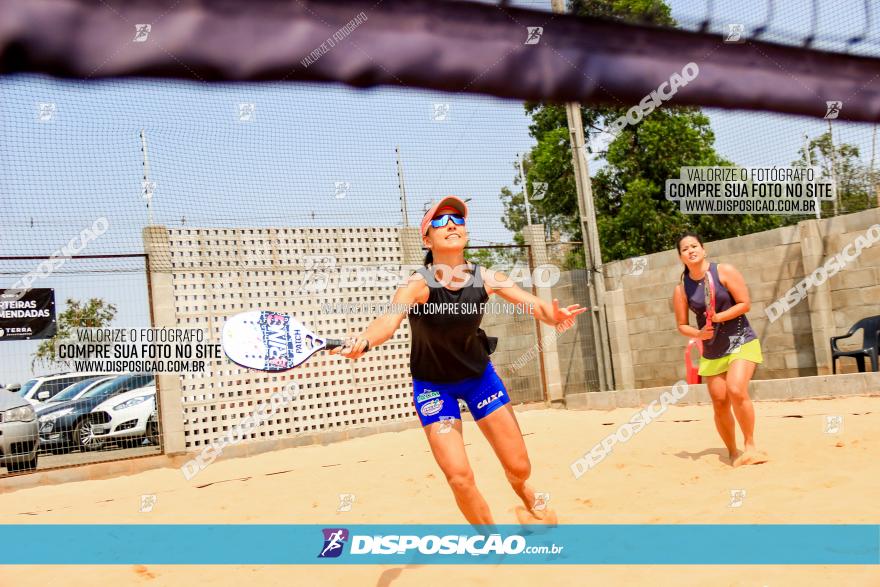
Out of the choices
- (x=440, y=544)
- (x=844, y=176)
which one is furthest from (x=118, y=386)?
(x=844, y=176)

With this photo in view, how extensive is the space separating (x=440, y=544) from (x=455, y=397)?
3.10ft

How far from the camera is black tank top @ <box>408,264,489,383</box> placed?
4.64 meters

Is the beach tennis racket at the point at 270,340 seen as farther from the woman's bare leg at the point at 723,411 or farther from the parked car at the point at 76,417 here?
the parked car at the point at 76,417

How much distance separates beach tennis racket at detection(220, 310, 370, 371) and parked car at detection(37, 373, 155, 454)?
6152mm

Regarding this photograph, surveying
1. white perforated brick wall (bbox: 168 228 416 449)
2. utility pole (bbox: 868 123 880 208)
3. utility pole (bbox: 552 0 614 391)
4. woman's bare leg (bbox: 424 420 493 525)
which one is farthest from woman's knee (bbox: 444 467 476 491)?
utility pole (bbox: 552 0 614 391)

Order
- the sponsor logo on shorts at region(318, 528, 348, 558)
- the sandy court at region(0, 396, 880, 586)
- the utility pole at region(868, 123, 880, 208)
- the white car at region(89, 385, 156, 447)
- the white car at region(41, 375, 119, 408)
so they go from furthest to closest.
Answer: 1. the white car at region(41, 375, 119, 408)
2. the white car at region(89, 385, 156, 447)
3. the utility pole at region(868, 123, 880, 208)
4. the sponsor logo on shorts at region(318, 528, 348, 558)
5. the sandy court at region(0, 396, 880, 586)

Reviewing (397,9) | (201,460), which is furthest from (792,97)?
(201,460)

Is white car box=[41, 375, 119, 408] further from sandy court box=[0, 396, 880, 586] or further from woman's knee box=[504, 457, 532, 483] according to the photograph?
woman's knee box=[504, 457, 532, 483]

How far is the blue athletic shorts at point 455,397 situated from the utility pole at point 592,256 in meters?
8.66

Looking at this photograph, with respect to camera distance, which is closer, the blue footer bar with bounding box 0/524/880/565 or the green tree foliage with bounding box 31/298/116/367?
the blue footer bar with bounding box 0/524/880/565

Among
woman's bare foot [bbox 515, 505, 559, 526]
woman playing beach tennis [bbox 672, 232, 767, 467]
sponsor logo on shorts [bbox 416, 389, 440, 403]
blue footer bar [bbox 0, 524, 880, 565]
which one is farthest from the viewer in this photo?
woman playing beach tennis [bbox 672, 232, 767, 467]

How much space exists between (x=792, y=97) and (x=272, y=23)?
9.37 feet

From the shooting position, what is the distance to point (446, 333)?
4.67 m

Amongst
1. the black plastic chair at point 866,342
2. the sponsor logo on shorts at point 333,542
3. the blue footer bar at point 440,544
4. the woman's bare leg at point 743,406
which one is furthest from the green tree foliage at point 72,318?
the black plastic chair at point 866,342
